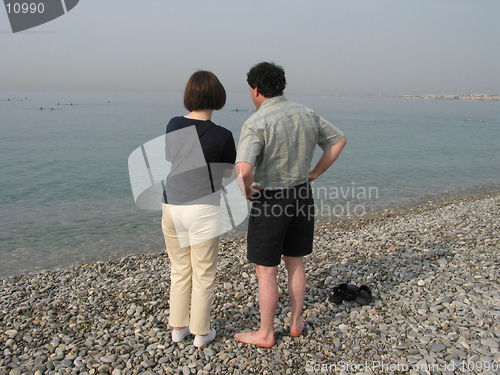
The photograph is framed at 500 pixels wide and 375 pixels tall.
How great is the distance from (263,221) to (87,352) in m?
2.21

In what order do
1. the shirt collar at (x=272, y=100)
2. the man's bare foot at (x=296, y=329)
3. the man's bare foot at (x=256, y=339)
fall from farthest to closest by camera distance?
the man's bare foot at (x=296, y=329), the man's bare foot at (x=256, y=339), the shirt collar at (x=272, y=100)

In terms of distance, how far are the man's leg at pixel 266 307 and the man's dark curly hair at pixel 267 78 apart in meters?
1.55

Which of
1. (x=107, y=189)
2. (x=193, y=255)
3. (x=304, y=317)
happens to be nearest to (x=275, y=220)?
(x=193, y=255)

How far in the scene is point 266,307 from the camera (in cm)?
343

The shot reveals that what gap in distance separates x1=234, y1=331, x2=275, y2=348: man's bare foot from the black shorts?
86 cm

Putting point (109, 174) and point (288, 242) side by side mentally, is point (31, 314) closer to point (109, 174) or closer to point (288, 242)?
point (288, 242)

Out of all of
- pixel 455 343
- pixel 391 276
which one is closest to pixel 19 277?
pixel 391 276

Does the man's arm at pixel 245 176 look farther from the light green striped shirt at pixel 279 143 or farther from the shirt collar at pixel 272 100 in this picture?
the shirt collar at pixel 272 100

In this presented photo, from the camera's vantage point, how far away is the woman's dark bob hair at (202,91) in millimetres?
2971

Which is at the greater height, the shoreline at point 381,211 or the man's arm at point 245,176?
the man's arm at point 245,176

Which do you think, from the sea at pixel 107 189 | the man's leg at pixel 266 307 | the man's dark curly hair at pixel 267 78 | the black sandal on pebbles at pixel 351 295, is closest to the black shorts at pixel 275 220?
the man's leg at pixel 266 307

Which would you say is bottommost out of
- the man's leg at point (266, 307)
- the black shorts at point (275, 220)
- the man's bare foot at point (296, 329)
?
the man's bare foot at point (296, 329)

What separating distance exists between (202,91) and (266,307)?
2028 millimetres

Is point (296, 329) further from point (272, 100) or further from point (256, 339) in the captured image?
point (272, 100)
